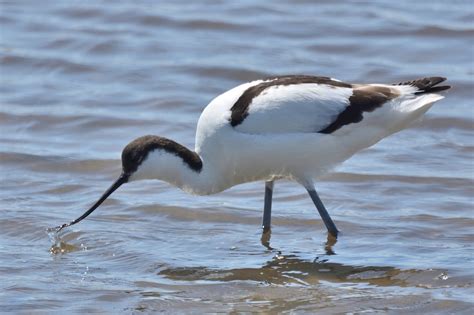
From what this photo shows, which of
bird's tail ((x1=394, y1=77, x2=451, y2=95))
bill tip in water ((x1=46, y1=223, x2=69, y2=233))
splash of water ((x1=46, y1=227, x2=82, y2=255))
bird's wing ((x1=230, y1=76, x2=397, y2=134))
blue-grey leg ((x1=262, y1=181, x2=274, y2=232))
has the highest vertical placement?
bird's tail ((x1=394, y1=77, x2=451, y2=95))

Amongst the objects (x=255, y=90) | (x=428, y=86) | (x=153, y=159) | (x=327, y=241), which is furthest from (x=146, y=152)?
(x=428, y=86)

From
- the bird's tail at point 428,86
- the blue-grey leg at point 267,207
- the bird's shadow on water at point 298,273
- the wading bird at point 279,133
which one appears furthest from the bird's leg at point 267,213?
the bird's tail at point 428,86

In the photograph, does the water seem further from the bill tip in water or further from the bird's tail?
the bird's tail

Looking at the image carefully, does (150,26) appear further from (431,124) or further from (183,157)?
(183,157)

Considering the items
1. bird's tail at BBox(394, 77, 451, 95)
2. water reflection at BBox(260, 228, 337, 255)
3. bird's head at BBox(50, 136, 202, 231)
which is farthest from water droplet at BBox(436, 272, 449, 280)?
bird's head at BBox(50, 136, 202, 231)

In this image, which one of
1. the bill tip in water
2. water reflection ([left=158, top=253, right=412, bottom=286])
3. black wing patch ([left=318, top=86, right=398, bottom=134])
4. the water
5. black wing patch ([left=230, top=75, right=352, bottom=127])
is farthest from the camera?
the bill tip in water

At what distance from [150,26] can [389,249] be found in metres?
7.29

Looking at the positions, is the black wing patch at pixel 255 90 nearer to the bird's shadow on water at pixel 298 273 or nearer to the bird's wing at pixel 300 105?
the bird's wing at pixel 300 105

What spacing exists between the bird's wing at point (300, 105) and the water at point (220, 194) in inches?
33.1

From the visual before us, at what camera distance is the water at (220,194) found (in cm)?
754

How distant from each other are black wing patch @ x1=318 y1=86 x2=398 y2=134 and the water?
83 centimetres

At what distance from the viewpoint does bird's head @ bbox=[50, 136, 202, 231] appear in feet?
26.8

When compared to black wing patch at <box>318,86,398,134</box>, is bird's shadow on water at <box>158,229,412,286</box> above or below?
below

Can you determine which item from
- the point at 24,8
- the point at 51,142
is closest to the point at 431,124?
the point at 51,142
